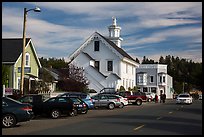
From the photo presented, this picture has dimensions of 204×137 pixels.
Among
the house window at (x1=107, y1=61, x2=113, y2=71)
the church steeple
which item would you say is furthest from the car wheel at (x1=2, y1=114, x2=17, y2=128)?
the church steeple

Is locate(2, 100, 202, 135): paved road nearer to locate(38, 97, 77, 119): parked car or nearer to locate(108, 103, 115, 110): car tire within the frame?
locate(38, 97, 77, 119): parked car

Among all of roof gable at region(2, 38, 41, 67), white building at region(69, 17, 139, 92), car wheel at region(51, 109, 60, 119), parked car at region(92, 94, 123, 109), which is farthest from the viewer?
white building at region(69, 17, 139, 92)

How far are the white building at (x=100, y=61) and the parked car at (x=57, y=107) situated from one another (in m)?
37.7

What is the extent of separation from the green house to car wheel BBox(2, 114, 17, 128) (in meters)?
21.3

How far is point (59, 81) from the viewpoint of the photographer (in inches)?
2189

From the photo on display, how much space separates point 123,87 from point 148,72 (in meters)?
Result: 35.2

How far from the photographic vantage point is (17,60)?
4284 centimetres

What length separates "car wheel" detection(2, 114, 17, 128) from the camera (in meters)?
18.5

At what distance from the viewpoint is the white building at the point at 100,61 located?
64.0 meters

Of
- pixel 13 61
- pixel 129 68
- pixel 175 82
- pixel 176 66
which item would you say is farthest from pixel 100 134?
pixel 176 66

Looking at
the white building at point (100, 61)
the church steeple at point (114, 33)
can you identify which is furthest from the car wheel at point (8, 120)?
the church steeple at point (114, 33)

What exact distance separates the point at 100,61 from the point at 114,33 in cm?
1155

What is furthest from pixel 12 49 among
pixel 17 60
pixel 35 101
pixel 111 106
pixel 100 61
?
pixel 100 61

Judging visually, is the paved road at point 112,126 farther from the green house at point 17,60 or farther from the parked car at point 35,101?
the green house at point 17,60
